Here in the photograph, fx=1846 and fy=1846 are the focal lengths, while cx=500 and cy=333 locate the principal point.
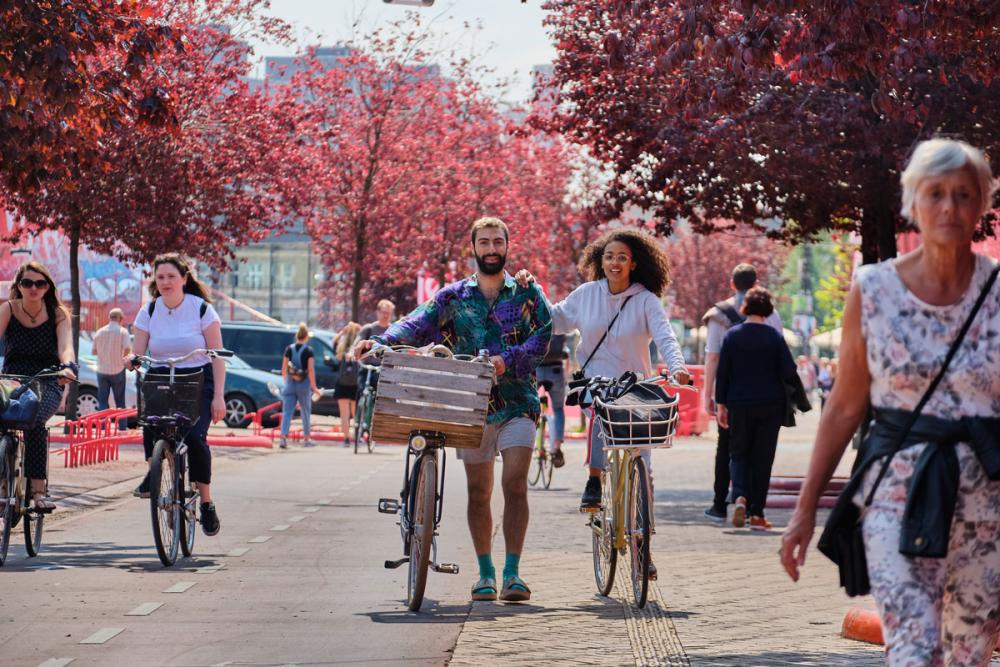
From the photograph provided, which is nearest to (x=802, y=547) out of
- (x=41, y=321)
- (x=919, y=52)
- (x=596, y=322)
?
(x=596, y=322)

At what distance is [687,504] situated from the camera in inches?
638

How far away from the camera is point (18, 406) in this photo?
33.6 ft

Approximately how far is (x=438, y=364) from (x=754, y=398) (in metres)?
5.44

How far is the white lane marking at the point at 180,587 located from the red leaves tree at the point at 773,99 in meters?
3.60

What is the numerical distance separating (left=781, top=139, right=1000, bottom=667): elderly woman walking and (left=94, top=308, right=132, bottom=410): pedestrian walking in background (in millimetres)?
22838

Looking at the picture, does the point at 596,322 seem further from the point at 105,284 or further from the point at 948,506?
the point at 105,284

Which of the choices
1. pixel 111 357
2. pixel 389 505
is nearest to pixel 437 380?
pixel 389 505

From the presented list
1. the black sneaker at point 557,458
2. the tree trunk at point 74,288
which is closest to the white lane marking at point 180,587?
the black sneaker at point 557,458

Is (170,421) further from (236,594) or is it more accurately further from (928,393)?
(928,393)

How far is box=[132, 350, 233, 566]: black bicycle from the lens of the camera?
10172 mm

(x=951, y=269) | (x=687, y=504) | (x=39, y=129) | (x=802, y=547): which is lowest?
(x=687, y=504)

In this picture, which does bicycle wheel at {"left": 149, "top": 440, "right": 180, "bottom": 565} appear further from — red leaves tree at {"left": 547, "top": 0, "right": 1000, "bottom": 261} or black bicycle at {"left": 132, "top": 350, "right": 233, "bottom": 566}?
red leaves tree at {"left": 547, "top": 0, "right": 1000, "bottom": 261}

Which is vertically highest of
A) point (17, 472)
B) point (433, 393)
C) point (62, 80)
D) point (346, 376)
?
point (62, 80)

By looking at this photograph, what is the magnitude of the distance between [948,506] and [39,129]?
368 inches
